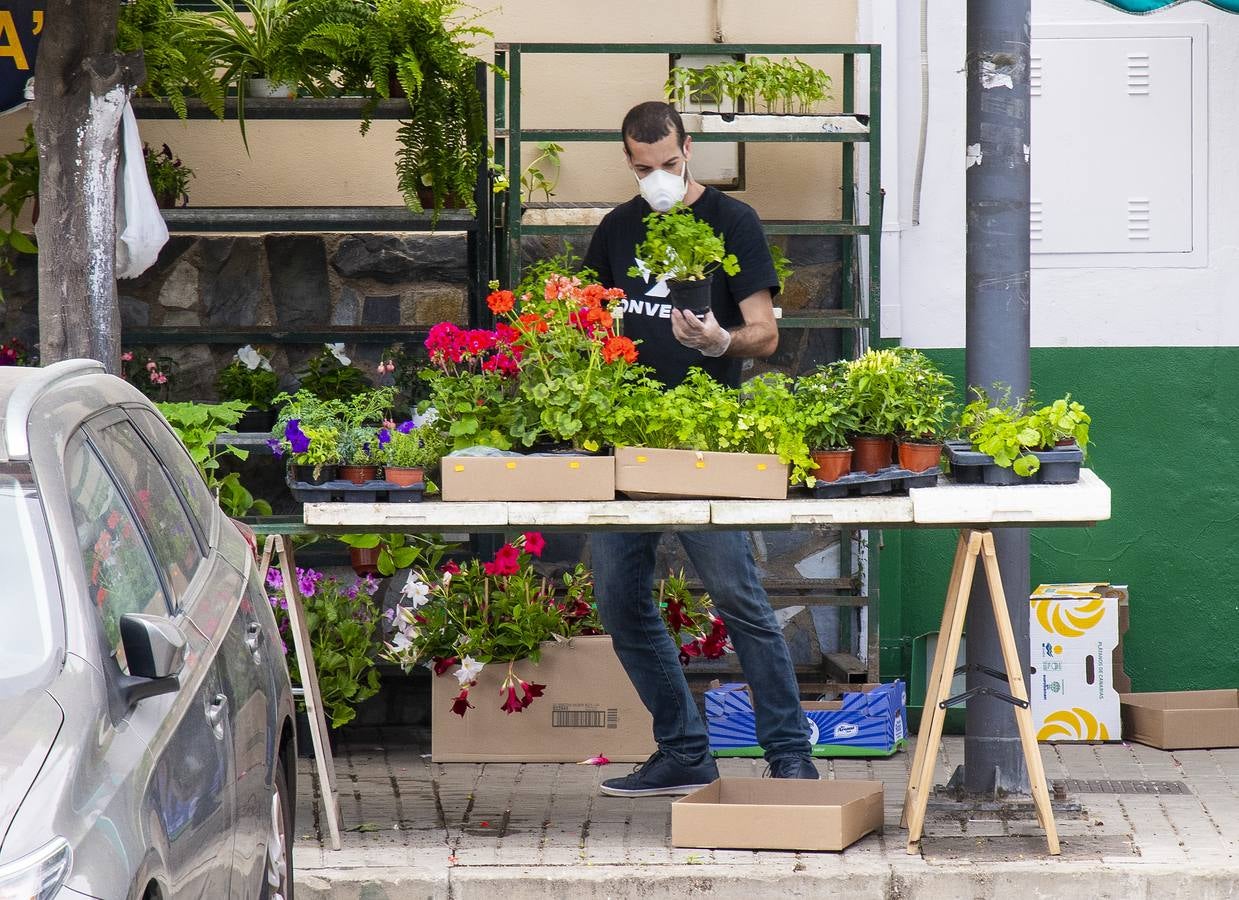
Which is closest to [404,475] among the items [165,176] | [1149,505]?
[165,176]

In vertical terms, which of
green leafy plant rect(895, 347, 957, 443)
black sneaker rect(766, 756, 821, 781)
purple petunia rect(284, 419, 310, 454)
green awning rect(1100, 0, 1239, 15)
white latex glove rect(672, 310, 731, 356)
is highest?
green awning rect(1100, 0, 1239, 15)

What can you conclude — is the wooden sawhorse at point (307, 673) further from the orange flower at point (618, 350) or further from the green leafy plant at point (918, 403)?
the green leafy plant at point (918, 403)

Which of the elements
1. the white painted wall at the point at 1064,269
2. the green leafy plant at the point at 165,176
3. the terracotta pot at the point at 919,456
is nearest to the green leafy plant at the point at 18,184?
the green leafy plant at the point at 165,176

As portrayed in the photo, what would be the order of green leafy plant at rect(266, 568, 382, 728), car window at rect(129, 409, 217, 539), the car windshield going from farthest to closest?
1. green leafy plant at rect(266, 568, 382, 728)
2. car window at rect(129, 409, 217, 539)
3. the car windshield

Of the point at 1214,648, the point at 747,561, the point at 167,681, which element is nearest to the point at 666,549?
the point at 747,561

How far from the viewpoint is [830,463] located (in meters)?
4.88

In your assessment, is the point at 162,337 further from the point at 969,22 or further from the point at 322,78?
the point at 969,22

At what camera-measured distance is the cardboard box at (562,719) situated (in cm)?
648

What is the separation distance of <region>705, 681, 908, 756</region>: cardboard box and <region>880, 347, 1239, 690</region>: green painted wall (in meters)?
Answer: 0.67

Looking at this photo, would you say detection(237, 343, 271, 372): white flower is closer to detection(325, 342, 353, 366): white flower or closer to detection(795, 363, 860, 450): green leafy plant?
detection(325, 342, 353, 366): white flower

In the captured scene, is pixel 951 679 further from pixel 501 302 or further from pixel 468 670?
pixel 468 670

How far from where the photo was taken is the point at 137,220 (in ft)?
19.3

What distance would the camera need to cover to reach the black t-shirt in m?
5.41

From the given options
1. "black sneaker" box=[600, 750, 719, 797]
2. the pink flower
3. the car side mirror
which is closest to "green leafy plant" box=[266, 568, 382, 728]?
the pink flower
